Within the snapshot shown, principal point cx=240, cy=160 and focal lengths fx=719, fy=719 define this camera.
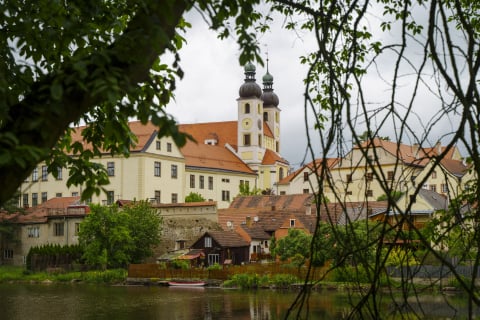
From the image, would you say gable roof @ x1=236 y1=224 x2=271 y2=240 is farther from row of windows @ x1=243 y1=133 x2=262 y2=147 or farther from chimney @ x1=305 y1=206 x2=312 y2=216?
row of windows @ x1=243 y1=133 x2=262 y2=147

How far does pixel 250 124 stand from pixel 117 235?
3681cm

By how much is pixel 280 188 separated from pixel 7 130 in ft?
206

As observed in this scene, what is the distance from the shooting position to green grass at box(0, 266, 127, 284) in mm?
33219

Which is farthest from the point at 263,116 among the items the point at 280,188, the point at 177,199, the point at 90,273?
the point at 90,273

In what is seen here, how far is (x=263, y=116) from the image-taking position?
7712 cm

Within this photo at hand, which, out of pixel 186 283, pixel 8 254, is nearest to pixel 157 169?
pixel 8 254

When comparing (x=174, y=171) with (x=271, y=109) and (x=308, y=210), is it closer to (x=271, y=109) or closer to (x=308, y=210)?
(x=308, y=210)

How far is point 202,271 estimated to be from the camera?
107ft

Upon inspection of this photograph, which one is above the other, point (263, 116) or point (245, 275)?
point (263, 116)

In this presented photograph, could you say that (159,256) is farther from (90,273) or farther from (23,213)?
(23,213)

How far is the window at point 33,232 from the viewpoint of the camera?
41.2 meters

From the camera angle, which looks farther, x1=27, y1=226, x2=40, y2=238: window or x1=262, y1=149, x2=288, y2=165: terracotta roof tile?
x1=262, y1=149, x2=288, y2=165: terracotta roof tile

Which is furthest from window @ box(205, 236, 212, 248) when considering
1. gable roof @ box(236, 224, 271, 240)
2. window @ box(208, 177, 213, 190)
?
window @ box(208, 177, 213, 190)

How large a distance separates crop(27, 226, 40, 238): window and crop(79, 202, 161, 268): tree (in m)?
6.00
